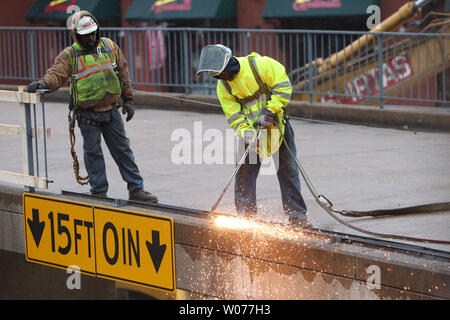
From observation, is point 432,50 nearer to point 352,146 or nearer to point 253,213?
point 352,146

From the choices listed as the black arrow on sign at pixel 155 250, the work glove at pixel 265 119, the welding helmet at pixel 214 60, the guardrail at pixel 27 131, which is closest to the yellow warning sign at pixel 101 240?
the black arrow on sign at pixel 155 250

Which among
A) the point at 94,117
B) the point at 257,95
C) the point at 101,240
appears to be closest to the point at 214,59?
the point at 257,95

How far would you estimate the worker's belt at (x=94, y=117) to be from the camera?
7434 mm

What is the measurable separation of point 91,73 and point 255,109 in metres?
1.61

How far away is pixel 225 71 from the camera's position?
20.6ft

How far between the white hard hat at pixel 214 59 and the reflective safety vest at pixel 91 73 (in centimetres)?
131

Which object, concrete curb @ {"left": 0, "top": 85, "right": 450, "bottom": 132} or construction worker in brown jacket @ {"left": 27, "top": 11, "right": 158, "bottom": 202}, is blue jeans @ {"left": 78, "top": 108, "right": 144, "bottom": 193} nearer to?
construction worker in brown jacket @ {"left": 27, "top": 11, "right": 158, "bottom": 202}

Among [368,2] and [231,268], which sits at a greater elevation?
[368,2]

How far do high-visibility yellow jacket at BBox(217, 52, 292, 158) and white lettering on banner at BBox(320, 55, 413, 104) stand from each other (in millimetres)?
6370

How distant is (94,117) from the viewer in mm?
7422

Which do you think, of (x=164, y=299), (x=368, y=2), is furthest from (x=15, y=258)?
(x=368, y=2)

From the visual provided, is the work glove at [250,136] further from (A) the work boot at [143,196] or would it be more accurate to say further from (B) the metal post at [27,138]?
(B) the metal post at [27,138]

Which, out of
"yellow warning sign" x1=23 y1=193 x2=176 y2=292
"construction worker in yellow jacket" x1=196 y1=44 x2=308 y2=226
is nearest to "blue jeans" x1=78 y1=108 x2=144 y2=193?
"yellow warning sign" x1=23 y1=193 x2=176 y2=292

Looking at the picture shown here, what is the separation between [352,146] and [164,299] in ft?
10.6
